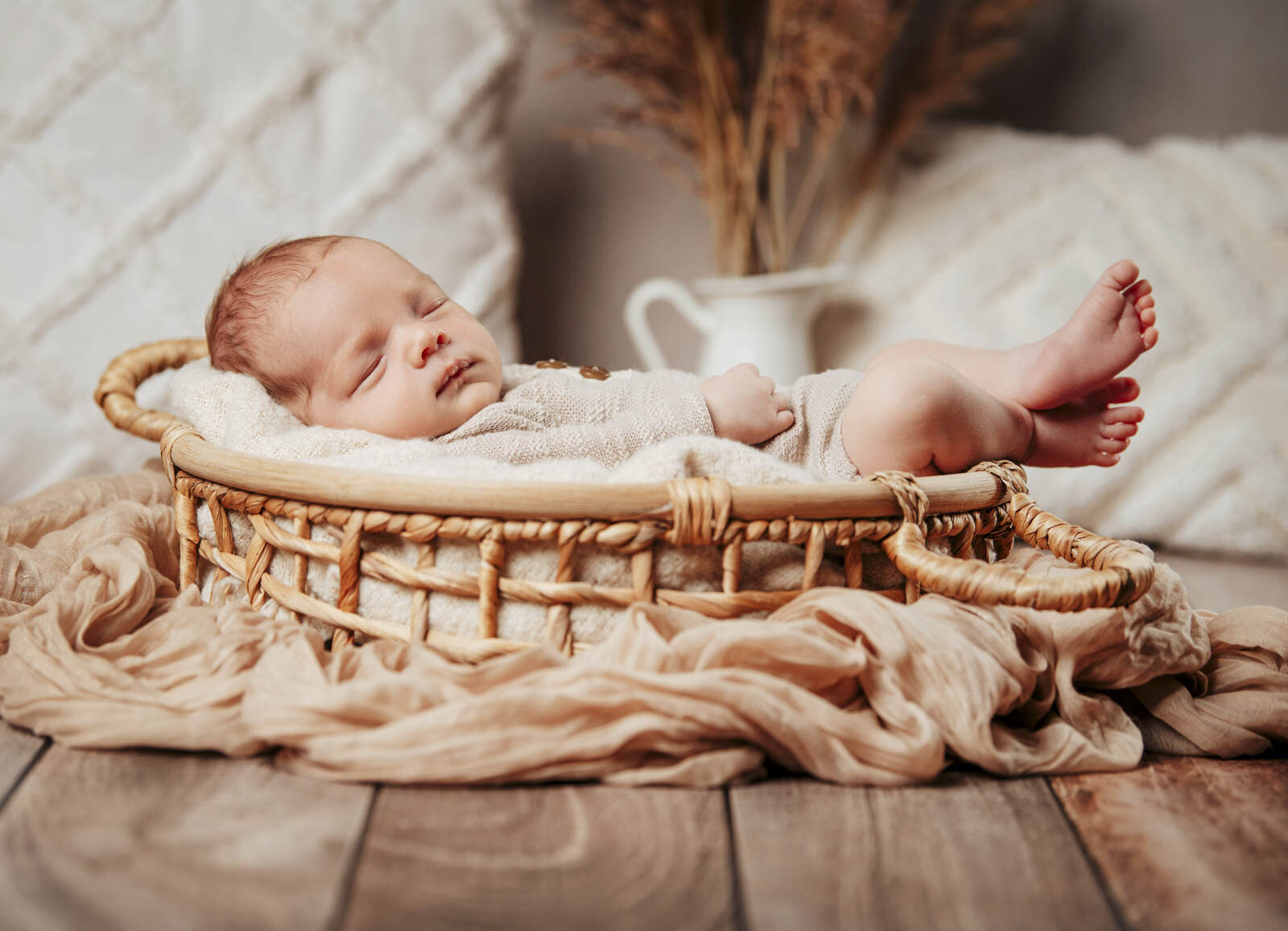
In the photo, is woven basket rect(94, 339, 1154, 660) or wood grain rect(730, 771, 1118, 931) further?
woven basket rect(94, 339, 1154, 660)

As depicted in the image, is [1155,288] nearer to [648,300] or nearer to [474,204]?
[648,300]

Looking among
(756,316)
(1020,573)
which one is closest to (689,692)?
(1020,573)

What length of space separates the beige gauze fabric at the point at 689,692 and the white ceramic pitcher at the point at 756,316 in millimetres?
885

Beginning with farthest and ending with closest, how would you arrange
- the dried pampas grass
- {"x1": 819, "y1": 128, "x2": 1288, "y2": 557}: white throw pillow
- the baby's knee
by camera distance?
the dried pampas grass → {"x1": 819, "y1": 128, "x2": 1288, "y2": 557}: white throw pillow → the baby's knee

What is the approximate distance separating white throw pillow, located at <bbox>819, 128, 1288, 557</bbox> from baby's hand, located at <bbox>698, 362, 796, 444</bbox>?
2.11 ft

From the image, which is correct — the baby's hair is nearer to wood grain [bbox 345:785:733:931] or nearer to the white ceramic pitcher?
wood grain [bbox 345:785:733:931]

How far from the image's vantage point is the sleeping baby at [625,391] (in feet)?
2.80

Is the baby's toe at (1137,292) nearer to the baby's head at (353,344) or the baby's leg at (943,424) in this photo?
the baby's leg at (943,424)

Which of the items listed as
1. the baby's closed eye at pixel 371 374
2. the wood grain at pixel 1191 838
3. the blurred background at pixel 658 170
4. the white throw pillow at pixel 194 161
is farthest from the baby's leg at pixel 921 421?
the blurred background at pixel 658 170

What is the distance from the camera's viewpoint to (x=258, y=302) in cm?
91

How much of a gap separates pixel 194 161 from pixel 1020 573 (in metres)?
1.30

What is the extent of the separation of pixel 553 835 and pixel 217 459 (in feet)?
1.36

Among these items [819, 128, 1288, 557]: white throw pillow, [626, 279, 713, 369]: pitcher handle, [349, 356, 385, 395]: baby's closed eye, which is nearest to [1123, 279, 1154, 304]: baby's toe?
[819, 128, 1288, 557]: white throw pillow

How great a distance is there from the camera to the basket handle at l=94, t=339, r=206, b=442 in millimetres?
992
